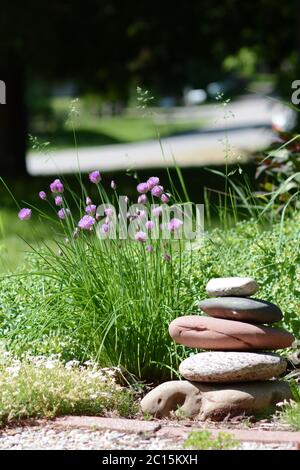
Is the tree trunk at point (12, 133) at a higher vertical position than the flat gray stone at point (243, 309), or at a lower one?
higher

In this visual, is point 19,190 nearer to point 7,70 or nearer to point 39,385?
point 7,70

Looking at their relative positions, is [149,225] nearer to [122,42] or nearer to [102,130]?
[122,42]

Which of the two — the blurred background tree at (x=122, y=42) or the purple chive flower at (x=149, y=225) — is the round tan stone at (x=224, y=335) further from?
the blurred background tree at (x=122, y=42)

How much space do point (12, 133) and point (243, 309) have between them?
12667mm

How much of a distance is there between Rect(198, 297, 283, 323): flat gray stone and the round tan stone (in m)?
0.04

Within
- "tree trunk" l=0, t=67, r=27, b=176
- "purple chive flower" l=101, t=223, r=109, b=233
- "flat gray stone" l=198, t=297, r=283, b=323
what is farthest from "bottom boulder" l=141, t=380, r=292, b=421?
"tree trunk" l=0, t=67, r=27, b=176

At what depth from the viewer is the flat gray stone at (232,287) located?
16.7 ft

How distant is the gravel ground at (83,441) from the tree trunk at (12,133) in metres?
12.7

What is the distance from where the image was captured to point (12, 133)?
1723 cm

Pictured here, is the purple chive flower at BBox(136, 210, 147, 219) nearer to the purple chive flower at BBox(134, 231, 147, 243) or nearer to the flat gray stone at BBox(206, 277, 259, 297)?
the purple chive flower at BBox(134, 231, 147, 243)

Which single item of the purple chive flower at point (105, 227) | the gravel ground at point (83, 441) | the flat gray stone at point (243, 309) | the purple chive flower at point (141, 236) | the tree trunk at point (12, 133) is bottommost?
the gravel ground at point (83, 441)

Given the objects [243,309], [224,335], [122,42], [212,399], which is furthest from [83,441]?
[122,42]

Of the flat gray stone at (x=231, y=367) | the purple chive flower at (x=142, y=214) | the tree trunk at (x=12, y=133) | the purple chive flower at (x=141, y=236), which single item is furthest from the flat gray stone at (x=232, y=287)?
the tree trunk at (x=12, y=133)

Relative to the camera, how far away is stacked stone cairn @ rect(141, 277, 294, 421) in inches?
193
